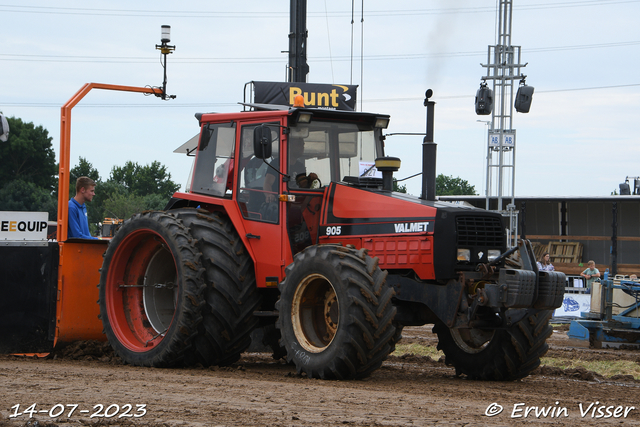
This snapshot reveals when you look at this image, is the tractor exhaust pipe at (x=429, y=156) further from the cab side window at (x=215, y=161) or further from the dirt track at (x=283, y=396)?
the cab side window at (x=215, y=161)

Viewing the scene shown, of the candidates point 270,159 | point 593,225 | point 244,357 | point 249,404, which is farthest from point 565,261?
point 249,404

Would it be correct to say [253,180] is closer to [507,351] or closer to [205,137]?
[205,137]

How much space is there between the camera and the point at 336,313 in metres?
7.88

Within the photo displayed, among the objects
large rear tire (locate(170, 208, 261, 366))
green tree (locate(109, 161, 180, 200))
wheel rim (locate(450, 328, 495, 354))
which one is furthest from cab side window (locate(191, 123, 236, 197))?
green tree (locate(109, 161, 180, 200))

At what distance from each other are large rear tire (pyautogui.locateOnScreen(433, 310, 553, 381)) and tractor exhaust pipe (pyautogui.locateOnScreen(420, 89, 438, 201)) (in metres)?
1.44

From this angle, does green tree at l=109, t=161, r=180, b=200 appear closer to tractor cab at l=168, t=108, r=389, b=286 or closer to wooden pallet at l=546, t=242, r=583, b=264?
wooden pallet at l=546, t=242, r=583, b=264

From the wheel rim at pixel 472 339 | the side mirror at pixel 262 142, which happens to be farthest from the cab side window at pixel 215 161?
the wheel rim at pixel 472 339

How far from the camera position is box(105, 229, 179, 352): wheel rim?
9.52 meters

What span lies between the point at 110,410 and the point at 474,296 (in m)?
3.58

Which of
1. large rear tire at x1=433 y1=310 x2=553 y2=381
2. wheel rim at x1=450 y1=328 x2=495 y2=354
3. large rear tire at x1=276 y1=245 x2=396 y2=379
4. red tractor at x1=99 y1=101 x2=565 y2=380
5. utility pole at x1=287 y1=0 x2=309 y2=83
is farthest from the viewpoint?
utility pole at x1=287 y1=0 x2=309 y2=83

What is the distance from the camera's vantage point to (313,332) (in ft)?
26.4

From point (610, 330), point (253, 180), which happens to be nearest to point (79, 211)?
point (253, 180)

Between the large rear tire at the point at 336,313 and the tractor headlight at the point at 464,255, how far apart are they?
2.44 ft

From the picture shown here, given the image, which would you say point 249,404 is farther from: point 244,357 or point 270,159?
point 244,357
